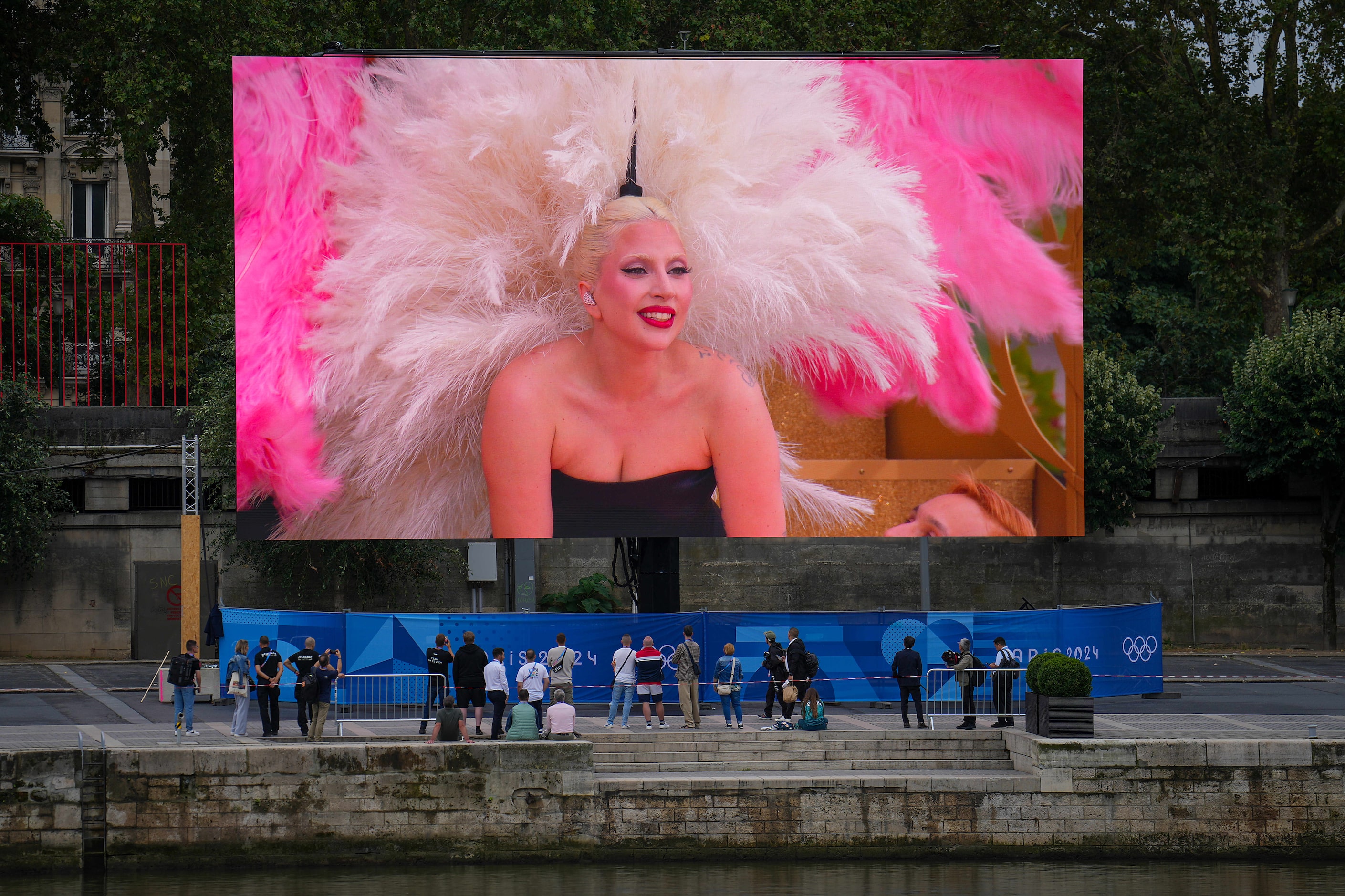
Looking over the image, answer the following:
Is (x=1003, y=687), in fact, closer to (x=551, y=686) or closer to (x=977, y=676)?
(x=977, y=676)

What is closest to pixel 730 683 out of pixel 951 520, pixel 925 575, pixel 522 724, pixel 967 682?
pixel 522 724

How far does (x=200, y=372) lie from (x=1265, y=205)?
78.1ft

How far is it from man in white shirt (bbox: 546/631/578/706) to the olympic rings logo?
903cm

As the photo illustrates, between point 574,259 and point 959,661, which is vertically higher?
point 574,259

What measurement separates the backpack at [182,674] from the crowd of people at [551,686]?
0.01 meters

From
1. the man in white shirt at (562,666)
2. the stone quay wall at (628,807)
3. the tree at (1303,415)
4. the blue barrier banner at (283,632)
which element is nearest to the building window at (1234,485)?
the tree at (1303,415)

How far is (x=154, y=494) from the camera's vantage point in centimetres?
2977

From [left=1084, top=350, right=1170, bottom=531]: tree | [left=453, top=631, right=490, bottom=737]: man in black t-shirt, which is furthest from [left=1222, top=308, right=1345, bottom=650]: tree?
[left=453, top=631, right=490, bottom=737]: man in black t-shirt

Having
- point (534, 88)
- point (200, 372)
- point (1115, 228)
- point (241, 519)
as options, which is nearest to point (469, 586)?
point (200, 372)

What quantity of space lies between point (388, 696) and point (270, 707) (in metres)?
1.67

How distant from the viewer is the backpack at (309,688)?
17656 millimetres

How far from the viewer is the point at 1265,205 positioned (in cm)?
3133

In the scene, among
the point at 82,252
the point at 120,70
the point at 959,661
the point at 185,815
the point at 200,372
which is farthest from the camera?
the point at 82,252

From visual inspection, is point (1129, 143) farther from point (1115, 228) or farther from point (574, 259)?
point (574, 259)
